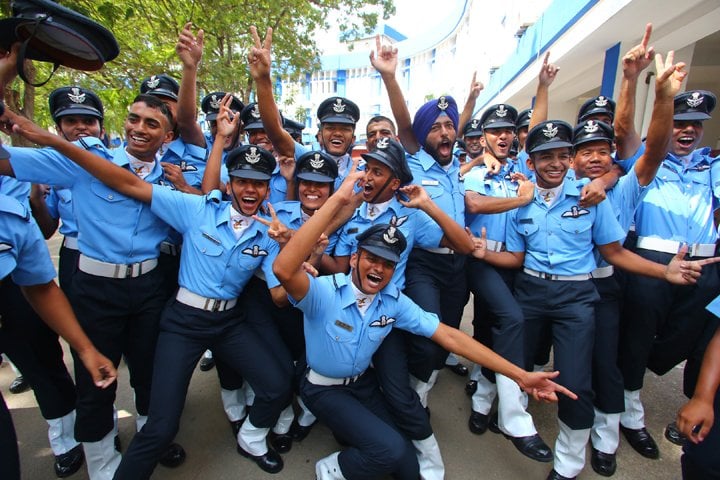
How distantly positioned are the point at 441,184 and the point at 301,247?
157 cm

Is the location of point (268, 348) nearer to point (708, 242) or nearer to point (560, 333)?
point (560, 333)

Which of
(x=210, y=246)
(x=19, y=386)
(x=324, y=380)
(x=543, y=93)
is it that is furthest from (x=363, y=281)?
(x=19, y=386)

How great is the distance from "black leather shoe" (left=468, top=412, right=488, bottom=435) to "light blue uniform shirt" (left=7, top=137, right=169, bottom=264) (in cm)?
295

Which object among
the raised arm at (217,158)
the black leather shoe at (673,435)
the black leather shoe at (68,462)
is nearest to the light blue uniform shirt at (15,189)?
the raised arm at (217,158)

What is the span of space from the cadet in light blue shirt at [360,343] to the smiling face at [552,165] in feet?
4.39

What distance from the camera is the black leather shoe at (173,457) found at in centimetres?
268

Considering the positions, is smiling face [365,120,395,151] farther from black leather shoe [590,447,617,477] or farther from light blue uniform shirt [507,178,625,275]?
black leather shoe [590,447,617,477]

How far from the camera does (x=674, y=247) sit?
9.59 ft

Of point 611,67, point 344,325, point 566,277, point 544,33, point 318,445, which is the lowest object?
point 318,445

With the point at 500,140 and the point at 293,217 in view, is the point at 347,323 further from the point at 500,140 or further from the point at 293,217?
the point at 500,140

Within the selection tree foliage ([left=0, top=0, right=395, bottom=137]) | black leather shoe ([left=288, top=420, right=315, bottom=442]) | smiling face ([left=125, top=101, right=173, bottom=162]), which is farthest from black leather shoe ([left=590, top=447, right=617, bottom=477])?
tree foliage ([left=0, top=0, right=395, bottom=137])

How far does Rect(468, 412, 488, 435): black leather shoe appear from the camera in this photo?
3114 mm

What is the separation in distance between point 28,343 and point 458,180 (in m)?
3.56

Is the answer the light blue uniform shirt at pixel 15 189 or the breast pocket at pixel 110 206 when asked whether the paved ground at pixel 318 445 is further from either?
the light blue uniform shirt at pixel 15 189
